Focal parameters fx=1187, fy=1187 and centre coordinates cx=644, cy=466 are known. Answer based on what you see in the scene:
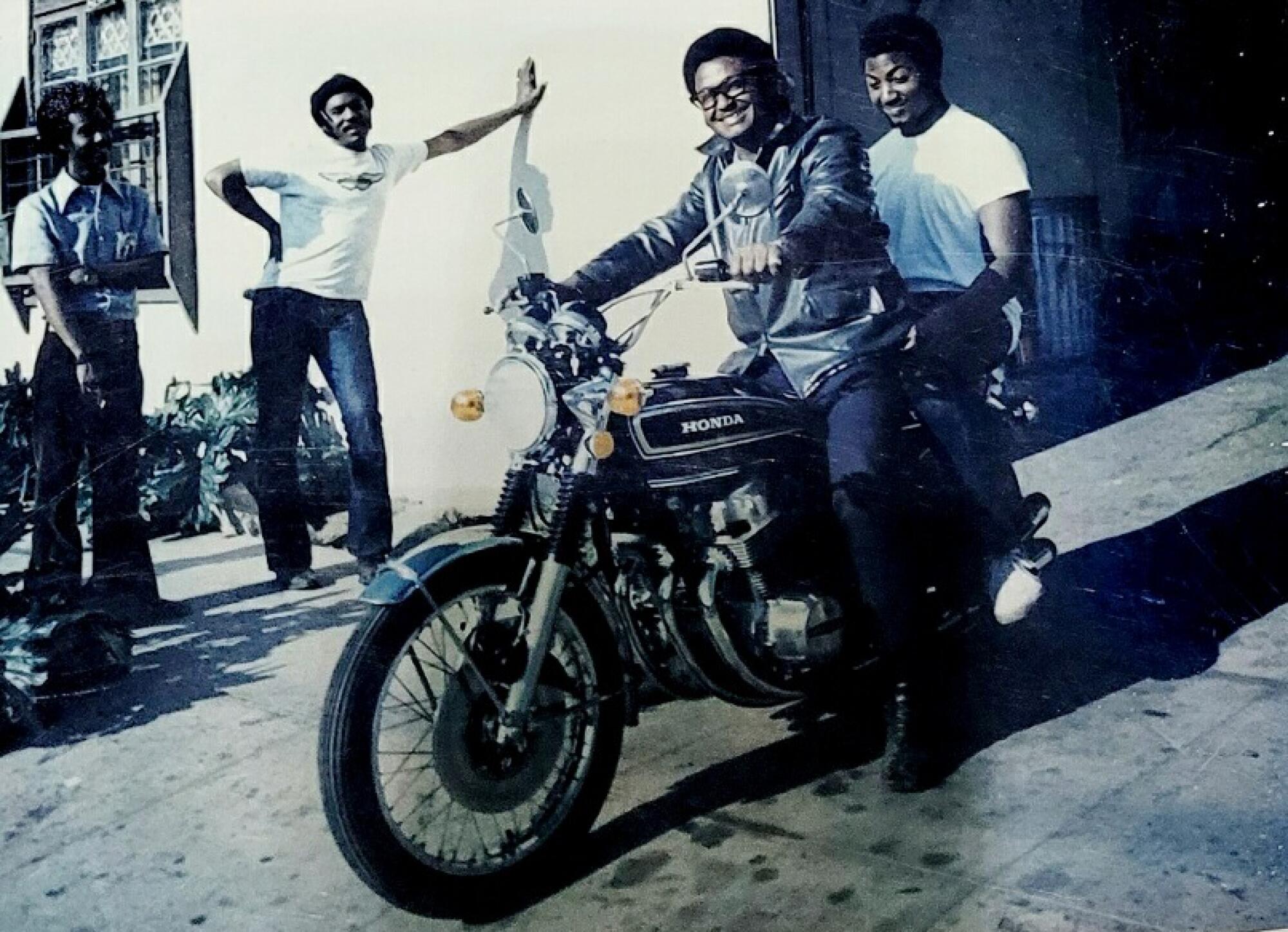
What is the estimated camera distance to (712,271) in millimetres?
2840

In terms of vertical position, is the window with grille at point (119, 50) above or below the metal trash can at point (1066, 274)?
above

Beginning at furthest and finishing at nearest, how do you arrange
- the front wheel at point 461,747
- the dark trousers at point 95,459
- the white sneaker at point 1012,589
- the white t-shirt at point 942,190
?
the white sneaker at point 1012,589
the white t-shirt at point 942,190
the dark trousers at point 95,459
the front wheel at point 461,747

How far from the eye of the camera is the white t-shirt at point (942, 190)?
9.57ft

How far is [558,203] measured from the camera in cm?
287

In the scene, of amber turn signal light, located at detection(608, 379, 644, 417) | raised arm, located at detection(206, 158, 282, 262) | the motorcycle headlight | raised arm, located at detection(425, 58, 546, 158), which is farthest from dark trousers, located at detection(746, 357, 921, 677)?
raised arm, located at detection(206, 158, 282, 262)

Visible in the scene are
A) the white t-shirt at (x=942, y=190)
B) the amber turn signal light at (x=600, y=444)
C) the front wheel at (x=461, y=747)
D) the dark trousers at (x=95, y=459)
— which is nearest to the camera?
the front wheel at (x=461, y=747)

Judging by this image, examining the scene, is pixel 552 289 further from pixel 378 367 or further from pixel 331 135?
pixel 331 135

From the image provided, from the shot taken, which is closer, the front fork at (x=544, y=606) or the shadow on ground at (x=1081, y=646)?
the front fork at (x=544, y=606)

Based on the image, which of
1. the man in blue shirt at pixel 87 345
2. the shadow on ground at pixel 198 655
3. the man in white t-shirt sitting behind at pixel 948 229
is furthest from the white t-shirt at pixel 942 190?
the man in blue shirt at pixel 87 345

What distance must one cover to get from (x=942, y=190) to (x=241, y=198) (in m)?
1.70

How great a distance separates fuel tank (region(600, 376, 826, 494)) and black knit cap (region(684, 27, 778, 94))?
74cm

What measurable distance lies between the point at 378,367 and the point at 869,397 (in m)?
1.19

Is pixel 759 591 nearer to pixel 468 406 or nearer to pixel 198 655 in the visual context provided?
pixel 468 406

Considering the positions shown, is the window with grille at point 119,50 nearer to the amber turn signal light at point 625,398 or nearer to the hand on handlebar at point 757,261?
the amber turn signal light at point 625,398
